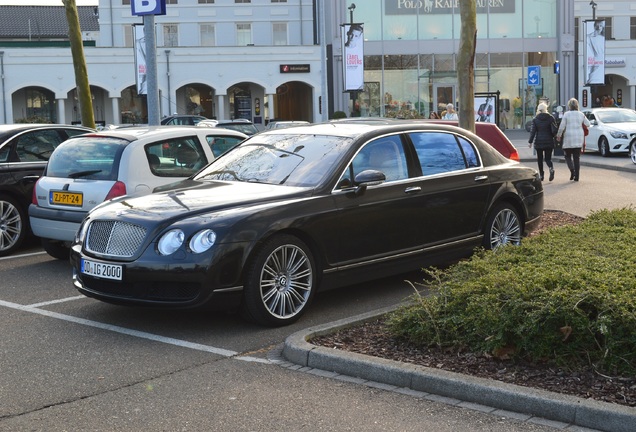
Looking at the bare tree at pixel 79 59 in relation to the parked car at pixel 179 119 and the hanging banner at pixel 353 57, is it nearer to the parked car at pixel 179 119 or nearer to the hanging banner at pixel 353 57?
the parked car at pixel 179 119

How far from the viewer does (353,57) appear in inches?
1747

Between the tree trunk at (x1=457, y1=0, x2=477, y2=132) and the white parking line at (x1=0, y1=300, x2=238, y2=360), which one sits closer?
the white parking line at (x1=0, y1=300, x2=238, y2=360)

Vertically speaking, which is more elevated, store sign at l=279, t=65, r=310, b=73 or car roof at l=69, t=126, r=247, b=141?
store sign at l=279, t=65, r=310, b=73

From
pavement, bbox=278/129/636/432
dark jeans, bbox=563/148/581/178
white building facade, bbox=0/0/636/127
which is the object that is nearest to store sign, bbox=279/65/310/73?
white building facade, bbox=0/0/636/127

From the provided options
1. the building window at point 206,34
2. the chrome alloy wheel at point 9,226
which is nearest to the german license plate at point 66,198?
the chrome alloy wheel at point 9,226

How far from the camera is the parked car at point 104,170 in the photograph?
959cm

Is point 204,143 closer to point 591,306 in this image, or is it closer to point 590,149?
point 591,306

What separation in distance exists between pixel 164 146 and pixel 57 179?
50.3 inches

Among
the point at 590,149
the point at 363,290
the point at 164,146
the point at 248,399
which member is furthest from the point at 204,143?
the point at 590,149

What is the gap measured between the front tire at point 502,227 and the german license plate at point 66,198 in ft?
14.3

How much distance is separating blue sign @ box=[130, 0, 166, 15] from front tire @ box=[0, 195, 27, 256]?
166 inches

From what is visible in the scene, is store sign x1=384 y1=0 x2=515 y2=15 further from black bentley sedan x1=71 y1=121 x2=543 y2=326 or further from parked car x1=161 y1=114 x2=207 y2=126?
black bentley sedan x1=71 y1=121 x2=543 y2=326

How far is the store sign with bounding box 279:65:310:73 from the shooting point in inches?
2135

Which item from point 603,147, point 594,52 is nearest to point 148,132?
point 603,147
